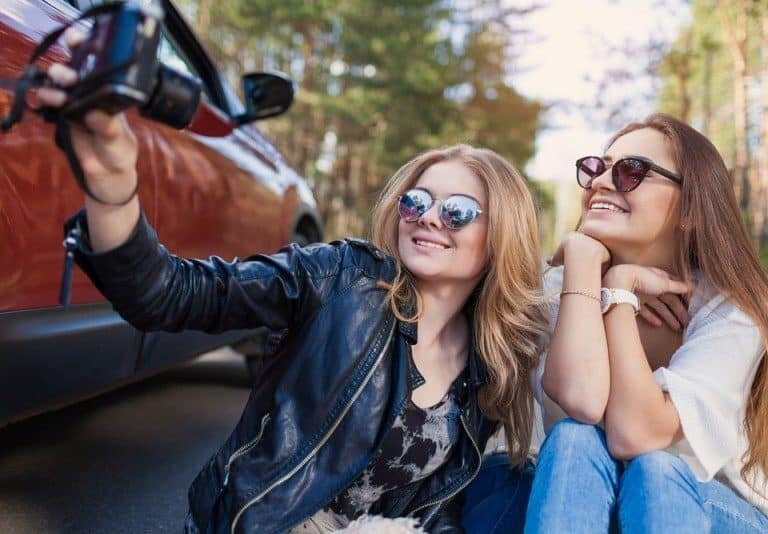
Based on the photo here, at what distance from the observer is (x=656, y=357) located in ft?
7.11

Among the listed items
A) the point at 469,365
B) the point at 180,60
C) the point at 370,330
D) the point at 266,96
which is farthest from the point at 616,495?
the point at 180,60

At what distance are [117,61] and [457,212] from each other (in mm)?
1059

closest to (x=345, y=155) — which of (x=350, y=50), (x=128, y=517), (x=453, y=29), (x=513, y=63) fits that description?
(x=350, y=50)

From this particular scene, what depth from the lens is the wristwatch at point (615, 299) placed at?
1950mm

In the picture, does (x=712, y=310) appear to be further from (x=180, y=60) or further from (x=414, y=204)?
(x=180, y=60)

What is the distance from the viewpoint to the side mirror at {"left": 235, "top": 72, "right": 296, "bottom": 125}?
136 inches

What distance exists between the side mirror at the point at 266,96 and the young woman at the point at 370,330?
157cm

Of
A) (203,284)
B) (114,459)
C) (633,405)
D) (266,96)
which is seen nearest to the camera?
(203,284)

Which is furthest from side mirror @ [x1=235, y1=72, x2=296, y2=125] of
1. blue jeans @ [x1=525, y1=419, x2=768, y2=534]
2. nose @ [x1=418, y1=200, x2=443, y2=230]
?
blue jeans @ [x1=525, y1=419, x2=768, y2=534]

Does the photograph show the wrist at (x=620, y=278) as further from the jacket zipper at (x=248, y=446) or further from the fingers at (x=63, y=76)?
the fingers at (x=63, y=76)

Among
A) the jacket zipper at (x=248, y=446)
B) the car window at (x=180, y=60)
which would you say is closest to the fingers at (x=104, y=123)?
the jacket zipper at (x=248, y=446)

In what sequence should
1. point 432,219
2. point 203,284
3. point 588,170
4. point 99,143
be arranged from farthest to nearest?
1. point 588,170
2. point 432,219
3. point 203,284
4. point 99,143

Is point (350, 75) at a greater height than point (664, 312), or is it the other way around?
point (350, 75)

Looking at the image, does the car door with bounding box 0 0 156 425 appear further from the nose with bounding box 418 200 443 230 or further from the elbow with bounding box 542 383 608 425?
the elbow with bounding box 542 383 608 425
